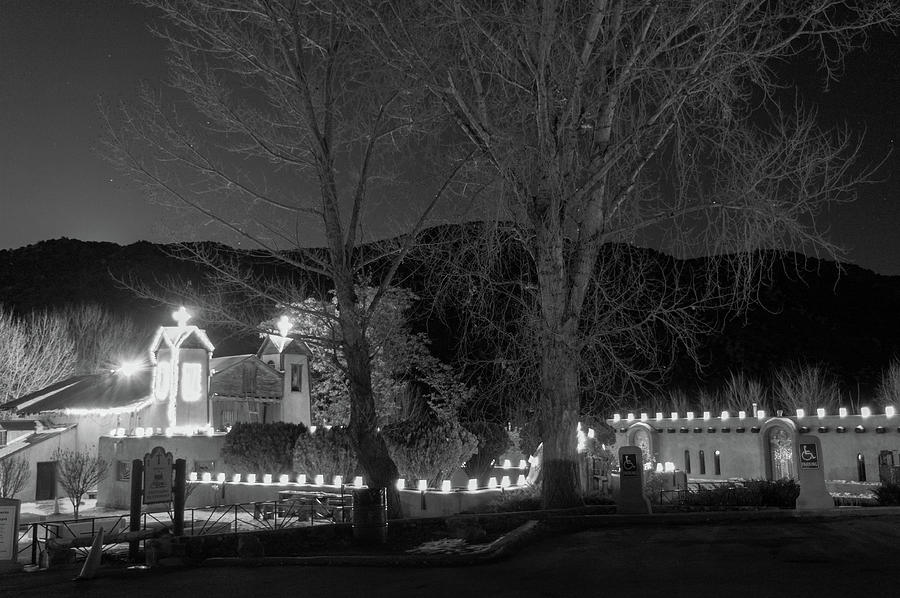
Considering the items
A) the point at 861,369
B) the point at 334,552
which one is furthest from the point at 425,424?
the point at 861,369

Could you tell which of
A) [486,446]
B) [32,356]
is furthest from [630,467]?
[32,356]

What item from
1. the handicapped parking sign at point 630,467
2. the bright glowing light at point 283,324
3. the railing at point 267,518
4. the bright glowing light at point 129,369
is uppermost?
the bright glowing light at point 283,324

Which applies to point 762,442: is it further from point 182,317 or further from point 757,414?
point 182,317

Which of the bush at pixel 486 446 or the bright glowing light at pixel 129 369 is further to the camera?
the bright glowing light at pixel 129 369

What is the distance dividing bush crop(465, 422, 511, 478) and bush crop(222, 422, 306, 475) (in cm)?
687

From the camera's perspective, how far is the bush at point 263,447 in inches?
1092

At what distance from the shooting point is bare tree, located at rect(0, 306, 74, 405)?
47.9m

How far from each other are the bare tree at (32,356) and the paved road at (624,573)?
132ft

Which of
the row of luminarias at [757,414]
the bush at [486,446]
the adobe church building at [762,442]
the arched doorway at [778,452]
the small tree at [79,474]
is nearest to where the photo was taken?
the small tree at [79,474]

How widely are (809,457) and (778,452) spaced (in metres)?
22.6

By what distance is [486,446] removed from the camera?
3225cm

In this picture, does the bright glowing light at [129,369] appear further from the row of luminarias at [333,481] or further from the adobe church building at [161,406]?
the row of luminarias at [333,481]

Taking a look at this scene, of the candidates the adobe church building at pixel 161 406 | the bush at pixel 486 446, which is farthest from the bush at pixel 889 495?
the adobe church building at pixel 161 406

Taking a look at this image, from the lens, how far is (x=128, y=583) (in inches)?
437
